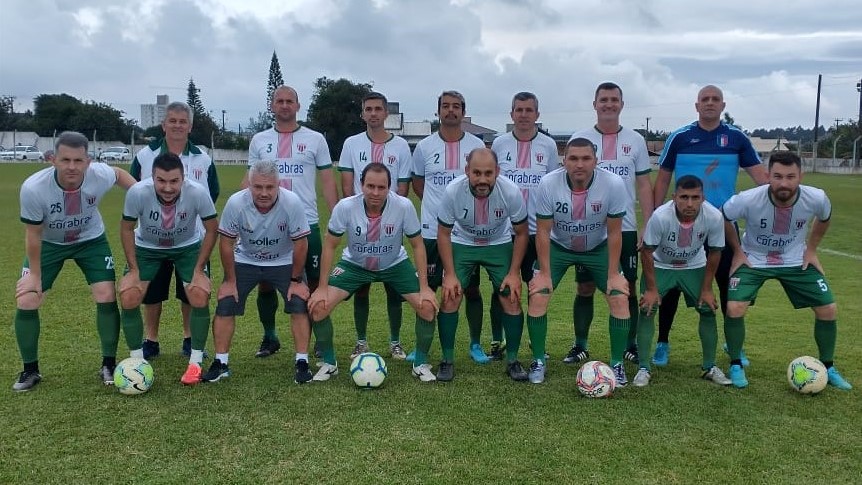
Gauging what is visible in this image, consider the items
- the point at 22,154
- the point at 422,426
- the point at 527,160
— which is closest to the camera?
the point at 422,426

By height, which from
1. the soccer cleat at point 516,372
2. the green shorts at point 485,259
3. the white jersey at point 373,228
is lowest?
the soccer cleat at point 516,372

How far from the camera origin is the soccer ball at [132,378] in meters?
4.66

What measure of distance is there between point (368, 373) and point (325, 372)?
0.47 metres

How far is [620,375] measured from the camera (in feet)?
16.5

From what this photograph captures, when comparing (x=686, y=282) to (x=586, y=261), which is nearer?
(x=686, y=282)

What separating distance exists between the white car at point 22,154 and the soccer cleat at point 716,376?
5720 cm

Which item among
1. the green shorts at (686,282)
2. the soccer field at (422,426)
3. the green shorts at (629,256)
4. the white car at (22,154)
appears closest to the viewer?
the soccer field at (422,426)

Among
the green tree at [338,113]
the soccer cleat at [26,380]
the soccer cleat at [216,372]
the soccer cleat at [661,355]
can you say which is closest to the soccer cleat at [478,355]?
the soccer cleat at [661,355]

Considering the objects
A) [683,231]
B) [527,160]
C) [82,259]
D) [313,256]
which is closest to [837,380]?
[683,231]

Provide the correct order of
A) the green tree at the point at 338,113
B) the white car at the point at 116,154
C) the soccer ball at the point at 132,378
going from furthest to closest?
the green tree at the point at 338,113
the white car at the point at 116,154
the soccer ball at the point at 132,378

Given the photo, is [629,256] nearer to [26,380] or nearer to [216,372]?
[216,372]

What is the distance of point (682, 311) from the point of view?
768 cm

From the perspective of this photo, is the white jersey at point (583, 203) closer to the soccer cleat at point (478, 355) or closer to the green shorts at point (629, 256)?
the green shorts at point (629, 256)

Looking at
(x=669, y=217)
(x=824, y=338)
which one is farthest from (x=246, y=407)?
(x=824, y=338)
